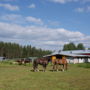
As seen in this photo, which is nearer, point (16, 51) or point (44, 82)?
point (44, 82)

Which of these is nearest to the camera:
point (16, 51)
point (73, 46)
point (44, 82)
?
point (44, 82)

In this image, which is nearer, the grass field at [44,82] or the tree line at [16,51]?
the grass field at [44,82]

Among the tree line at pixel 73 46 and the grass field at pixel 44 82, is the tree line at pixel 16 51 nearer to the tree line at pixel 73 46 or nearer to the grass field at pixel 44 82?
the tree line at pixel 73 46

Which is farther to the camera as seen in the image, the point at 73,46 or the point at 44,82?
the point at 73,46

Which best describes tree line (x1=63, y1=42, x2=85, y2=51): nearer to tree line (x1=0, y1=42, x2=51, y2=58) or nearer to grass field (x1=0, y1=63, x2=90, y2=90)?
tree line (x1=0, y1=42, x2=51, y2=58)

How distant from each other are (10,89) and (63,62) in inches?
655

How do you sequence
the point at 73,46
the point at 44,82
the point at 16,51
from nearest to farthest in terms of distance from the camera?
the point at 44,82
the point at 16,51
the point at 73,46

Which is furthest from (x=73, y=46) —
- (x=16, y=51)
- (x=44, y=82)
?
(x=44, y=82)

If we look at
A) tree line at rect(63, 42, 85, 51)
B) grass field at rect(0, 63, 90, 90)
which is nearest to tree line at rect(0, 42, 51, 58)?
tree line at rect(63, 42, 85, 51)

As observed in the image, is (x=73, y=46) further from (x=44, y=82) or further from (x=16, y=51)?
(x=44, y=82)

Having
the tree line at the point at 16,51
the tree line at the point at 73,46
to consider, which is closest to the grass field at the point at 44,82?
the tree line at the point at 16,51

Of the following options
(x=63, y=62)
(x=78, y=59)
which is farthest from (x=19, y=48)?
(x=63, y=62)

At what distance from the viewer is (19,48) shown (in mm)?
148125

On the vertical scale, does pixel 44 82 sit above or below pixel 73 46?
below
